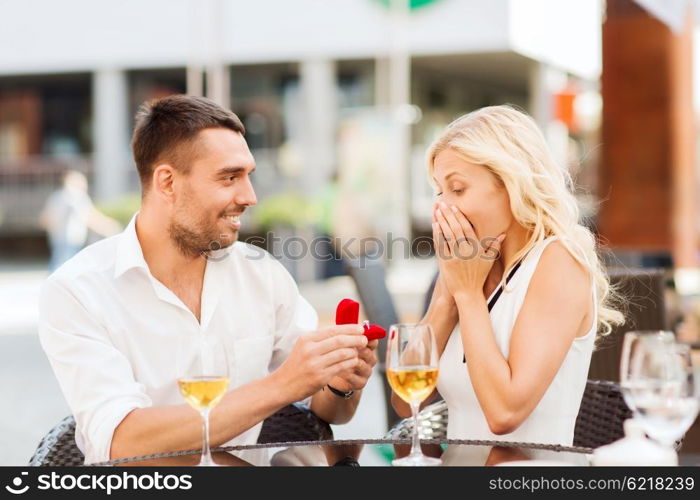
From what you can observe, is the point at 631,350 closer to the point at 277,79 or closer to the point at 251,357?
the point at 251,357

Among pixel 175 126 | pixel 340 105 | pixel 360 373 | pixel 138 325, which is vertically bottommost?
pixel 360 373

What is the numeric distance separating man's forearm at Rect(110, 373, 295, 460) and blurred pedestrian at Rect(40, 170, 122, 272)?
1133cm

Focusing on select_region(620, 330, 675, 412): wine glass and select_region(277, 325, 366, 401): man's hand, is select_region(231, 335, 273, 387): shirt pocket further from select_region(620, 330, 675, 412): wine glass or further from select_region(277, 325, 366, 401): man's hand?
select_region(620, 330, 675, 412): wine glass

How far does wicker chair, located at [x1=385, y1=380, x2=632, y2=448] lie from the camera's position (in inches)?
93.0

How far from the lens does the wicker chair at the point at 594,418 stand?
2.36m

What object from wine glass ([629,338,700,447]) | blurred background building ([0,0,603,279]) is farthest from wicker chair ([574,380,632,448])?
blurred background building ([0,0,603,279])

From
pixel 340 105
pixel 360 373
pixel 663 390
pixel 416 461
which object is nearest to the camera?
pixel 663 390

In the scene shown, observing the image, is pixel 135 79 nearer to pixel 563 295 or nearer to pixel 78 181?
pixel 78 181

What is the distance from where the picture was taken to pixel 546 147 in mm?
2225

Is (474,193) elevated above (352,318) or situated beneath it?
elevated above

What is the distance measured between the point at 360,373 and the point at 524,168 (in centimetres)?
58

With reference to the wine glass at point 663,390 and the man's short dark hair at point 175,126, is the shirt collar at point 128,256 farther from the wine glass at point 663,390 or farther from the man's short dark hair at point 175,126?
the wine glass at point 663,390

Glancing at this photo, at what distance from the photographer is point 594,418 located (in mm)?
2391

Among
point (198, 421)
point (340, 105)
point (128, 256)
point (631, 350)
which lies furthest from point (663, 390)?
point (340, 105)
